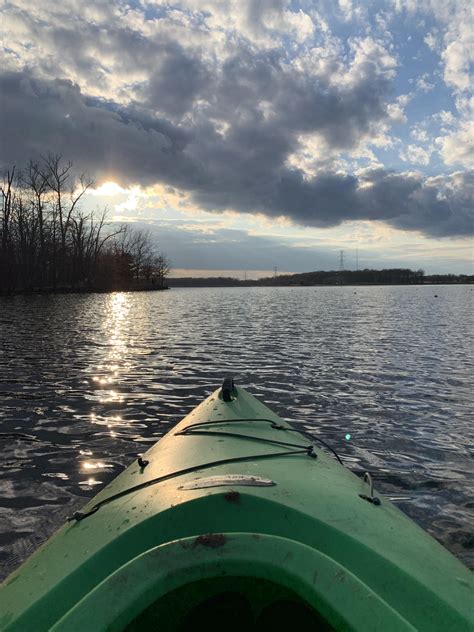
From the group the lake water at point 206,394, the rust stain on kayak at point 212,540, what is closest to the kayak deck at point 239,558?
the rust stain on kayak at point 212,540

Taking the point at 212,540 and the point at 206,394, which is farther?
the point at 206,394

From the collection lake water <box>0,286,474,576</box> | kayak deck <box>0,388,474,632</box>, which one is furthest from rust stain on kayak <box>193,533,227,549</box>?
lake water <box>0,286,474,576</box>

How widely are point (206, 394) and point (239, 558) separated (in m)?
7.89

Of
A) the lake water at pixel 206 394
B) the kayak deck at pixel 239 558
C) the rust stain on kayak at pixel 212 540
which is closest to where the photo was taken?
the kayak deck at pixel 239 558

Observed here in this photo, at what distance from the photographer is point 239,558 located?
2016 mm

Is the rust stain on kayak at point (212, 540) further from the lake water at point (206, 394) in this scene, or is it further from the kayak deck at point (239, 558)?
the lake water at point (206, 394)

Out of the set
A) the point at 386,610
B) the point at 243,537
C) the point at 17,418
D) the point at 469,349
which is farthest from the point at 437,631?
the point at 469,349

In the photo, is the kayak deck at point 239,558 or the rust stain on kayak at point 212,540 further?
the rust stain on kayak at point 212,540

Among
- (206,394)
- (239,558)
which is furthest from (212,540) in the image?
(206,394)

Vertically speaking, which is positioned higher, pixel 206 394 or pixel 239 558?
pixel 239 558

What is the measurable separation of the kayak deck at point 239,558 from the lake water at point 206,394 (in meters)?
1.86

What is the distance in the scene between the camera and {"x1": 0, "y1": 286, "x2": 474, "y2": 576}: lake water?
5039 millimetres

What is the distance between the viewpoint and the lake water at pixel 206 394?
198 inches

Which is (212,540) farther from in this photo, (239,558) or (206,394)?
(206,394)
